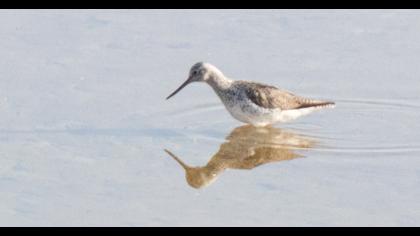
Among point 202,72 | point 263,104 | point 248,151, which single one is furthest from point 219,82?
point 248,151

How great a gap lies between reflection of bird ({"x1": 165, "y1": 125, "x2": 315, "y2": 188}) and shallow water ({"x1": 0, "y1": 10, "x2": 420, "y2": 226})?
2 centimetres

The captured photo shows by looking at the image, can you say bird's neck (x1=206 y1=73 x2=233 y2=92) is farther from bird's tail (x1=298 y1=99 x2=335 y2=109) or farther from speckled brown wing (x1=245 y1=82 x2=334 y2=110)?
bird's tail (x1=298 y1=99 x2=335 y2=109)

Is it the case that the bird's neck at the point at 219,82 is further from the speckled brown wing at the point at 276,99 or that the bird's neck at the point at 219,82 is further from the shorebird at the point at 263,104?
the speckled brown wing at the point at 276,99

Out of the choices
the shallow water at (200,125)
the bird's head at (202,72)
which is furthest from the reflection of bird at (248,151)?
the bird's head at (202,72)

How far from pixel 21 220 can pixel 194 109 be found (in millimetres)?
4196

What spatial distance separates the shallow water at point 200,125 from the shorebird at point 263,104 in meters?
0.17

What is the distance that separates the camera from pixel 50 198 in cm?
1103

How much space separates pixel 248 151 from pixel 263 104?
110cm

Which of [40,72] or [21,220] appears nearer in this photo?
[21,220]

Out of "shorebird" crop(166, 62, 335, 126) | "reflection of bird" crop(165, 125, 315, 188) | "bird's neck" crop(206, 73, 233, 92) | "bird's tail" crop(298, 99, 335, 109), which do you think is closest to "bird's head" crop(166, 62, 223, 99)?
"bird's neck" crop(206, 73, 233, 92)

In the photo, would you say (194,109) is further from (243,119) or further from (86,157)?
(86,157)

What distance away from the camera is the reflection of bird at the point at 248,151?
1193 centimetres

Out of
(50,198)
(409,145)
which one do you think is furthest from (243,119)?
(50,198)

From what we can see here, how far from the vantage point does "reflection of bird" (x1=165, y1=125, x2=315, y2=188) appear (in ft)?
39.1
